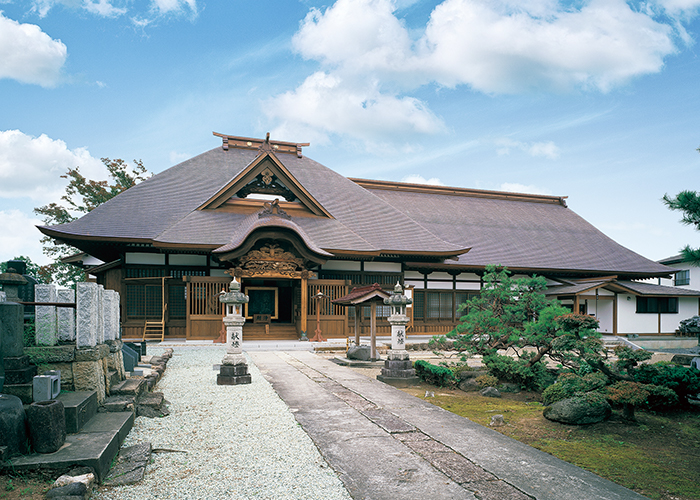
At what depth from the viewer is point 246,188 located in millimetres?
20453

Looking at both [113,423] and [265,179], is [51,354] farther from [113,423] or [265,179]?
[265,179]

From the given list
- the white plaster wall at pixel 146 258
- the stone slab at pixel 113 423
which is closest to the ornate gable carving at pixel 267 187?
the white plaster wall at pixel 146 258

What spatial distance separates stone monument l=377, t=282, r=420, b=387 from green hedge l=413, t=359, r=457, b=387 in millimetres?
196

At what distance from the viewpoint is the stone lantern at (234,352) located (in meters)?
9.25

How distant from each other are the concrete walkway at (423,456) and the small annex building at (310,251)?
732 cm

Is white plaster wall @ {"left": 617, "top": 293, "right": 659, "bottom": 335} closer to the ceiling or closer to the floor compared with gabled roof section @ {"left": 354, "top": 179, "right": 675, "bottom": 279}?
closer to the floor

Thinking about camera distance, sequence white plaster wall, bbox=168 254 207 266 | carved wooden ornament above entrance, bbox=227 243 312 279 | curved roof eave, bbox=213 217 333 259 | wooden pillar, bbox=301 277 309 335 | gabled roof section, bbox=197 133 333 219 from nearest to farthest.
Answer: curved roof eave, bbox=213 217 333 259 < carved wooden ornament above entrance, bbox=227 243 312 279 < wooden pillar, bbox=301 277 309 335 < white plaster wall, bbox=168 254 207 266 < gabled roof section, bbox=197 133 333 219

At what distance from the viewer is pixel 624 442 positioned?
584 cm

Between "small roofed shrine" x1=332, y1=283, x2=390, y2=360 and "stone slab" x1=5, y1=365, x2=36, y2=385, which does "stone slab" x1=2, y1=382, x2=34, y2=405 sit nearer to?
"stone slab" x1=5, y1=365, x2=36, y2=385

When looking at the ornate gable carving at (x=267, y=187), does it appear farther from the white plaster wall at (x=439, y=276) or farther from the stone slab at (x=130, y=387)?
the stone slab at (x=130, y=387)

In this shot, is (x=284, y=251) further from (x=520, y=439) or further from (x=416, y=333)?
(x=520, y=439)

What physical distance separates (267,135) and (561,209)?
71.7 ft

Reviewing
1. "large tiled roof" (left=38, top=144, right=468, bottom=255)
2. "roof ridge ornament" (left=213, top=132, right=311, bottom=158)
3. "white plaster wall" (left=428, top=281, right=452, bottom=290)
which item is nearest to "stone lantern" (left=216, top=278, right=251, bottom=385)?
"large tiled roof" (left=38, top=144, right=468, bottom=255)

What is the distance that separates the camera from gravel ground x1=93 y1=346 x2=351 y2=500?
13.5 ft
